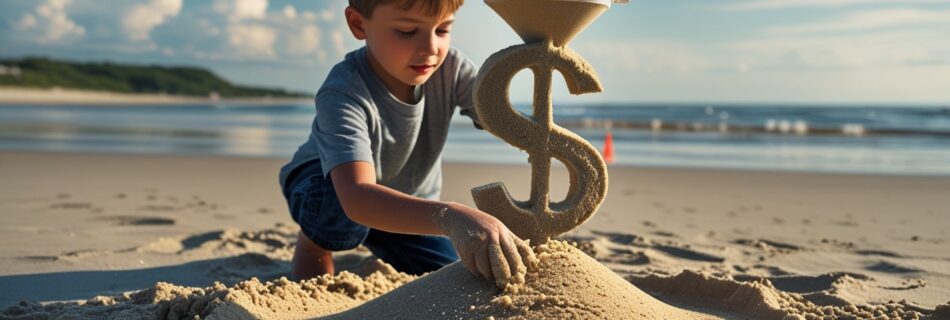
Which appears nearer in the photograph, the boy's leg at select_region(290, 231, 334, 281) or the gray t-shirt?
the gray t-shirt

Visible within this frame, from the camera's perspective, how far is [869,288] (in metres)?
3.45

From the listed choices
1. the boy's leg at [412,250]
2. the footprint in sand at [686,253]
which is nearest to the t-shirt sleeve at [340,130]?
the boy's leg at [412,250]

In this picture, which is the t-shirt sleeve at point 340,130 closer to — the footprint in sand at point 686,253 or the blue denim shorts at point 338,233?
the blue denim shorts at point 338,233

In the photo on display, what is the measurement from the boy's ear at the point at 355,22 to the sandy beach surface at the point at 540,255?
2.56 feet

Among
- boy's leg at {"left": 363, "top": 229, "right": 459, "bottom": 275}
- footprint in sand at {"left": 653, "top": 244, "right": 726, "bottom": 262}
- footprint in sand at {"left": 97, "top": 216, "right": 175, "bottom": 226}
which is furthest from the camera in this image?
footprint in sand at {"left": 97, "top": 216, "right": 175, "bottom": 226}

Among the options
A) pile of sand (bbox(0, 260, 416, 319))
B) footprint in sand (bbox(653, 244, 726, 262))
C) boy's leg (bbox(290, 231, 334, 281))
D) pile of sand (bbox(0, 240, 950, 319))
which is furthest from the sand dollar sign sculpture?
footprint in sand (bbox(653, 244, 726, 262))

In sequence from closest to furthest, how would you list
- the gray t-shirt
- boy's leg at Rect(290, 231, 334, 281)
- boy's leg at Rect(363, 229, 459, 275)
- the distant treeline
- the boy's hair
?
the boy's hair < the gray t-shirt < boy's leg at Rect(290, 231, 334, 281) < boy's leg at Rect(363, 229, 459, 275) < the distant treeline

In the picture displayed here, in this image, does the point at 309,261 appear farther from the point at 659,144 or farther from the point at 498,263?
the point at 659,144

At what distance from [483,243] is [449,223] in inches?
4.1

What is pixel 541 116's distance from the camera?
2256 mm

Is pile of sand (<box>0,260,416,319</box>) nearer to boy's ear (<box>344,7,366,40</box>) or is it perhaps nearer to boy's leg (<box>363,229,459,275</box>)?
boy's leg (<box>363,229,459,275</box>)

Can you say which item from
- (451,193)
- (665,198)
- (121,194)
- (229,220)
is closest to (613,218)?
(665,198)

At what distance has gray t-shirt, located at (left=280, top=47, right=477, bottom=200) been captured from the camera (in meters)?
2.61

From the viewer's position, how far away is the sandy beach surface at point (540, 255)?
2.38m
